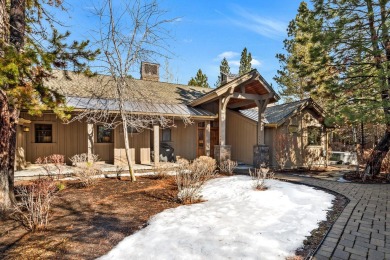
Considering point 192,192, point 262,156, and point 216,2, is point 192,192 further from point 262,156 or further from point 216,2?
point 216,2

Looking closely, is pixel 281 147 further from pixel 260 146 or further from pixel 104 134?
pixel 104 134

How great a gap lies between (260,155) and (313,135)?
13.5 ft

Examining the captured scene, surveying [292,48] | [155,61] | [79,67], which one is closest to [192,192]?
[79,67]

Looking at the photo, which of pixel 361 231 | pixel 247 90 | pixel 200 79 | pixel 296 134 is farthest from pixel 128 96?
pixel 200 79

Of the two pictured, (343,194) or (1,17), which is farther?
(343,194)

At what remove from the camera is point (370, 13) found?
9.05 metres

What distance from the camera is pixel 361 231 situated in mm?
4312

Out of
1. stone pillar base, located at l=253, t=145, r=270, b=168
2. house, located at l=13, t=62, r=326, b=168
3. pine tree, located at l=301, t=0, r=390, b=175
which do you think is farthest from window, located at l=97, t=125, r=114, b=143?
pine tree, located at l=301, t=0, r=390, b=175

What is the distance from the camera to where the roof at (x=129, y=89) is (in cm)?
1143

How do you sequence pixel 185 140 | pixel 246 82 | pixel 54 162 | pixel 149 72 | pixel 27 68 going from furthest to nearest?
pixel 149 72 < pixel 185 140 < pixel 246 82 < pixel 54 162 < pixel 27 68

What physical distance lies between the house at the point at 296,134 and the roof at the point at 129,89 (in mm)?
4170

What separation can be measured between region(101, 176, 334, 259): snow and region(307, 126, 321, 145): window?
7997mm

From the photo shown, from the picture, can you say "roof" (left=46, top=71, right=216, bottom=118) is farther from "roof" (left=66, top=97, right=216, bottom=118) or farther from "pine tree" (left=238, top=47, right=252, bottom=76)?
"pine tree" (left=238, top=47, right=252, bottom=76)

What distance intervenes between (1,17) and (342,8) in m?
11.6
